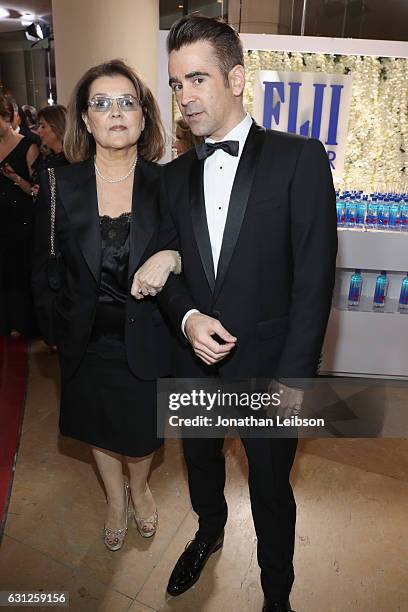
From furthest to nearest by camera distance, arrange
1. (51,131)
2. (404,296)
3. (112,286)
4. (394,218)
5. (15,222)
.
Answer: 1. (15,222)
2. (51,131)
3. (404,296)
4. (394,218)
5. (112,286)

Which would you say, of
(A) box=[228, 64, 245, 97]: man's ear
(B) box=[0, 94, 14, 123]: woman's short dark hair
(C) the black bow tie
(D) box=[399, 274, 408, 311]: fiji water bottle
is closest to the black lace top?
(C) the black bow tie

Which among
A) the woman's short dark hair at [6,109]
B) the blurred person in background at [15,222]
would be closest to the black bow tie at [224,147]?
the blurred person in background at [15,222]

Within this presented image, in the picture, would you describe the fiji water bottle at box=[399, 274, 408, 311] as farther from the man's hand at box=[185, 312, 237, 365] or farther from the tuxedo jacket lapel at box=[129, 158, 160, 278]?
the man's hand at box=[185, 312, 237, 365]

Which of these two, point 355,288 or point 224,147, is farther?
point 355,288

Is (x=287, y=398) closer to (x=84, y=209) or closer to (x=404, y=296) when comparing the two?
(x=84, y=209)

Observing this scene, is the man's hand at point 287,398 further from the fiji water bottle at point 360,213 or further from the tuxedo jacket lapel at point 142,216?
the fiji water bottle at point 360,213

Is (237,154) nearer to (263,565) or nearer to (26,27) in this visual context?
(263,565)

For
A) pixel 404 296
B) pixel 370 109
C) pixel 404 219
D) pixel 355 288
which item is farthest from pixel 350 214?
pixel 370 109

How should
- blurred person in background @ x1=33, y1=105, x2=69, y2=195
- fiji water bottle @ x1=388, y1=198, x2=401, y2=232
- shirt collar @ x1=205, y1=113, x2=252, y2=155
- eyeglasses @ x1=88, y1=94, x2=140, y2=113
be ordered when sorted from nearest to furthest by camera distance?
shirt collar @ x1=205, y1=113, x2=252, y2=155, eyeglasses @ x1=88, y1=94, x2=140, y2=113, fiji water bottle @ x1=388, y1=198, x2=401, y2=232, blurred person in background @ x1=33, y1=105, x2=69, y2=195

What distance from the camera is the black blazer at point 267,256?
1.37 metres

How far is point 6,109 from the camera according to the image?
374cm

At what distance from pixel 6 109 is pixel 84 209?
2526 mm

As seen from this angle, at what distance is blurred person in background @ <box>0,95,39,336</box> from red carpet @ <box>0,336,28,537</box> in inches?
9.4

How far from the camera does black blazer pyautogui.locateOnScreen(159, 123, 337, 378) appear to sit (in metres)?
1.37
